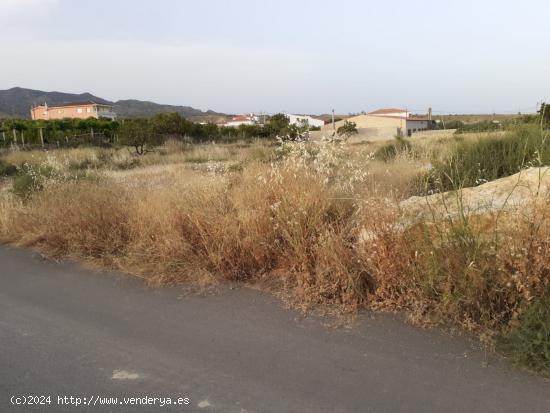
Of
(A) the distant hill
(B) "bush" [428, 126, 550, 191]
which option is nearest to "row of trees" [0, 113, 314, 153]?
(B) "bush" [428, 126, 550, 191]

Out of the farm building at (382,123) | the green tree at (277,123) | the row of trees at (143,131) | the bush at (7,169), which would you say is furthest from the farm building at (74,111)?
the bush at (7,169)

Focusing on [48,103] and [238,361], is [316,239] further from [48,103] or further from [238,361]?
[48,103]

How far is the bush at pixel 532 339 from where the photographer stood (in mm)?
2756

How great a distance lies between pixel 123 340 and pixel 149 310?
0.57 meters

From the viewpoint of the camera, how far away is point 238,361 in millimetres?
3170

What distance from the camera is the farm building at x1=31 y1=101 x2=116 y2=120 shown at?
10731 cm

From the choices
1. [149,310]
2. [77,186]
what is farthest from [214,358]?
[77,186]

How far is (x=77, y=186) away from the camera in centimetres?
692

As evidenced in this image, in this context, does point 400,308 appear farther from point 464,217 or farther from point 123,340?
point 123,340

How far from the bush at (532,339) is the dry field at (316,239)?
0.03 metres

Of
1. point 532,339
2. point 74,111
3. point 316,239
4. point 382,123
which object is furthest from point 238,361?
point 74,111

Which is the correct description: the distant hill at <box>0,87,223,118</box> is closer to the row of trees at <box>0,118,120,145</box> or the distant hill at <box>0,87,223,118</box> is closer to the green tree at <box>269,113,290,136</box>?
the row of trees at <box>0,118,120,145</box>

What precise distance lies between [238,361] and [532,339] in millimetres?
1910

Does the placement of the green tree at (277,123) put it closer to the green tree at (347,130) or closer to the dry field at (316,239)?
the green tree at (347,130)
